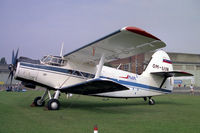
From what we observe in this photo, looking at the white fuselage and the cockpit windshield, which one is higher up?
the cockpit windshield

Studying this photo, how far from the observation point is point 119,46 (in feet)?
25.5

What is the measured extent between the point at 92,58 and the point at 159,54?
18.8ft

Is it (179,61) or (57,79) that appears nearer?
(57,79)

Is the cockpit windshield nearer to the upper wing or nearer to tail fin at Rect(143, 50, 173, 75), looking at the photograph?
the upper wing

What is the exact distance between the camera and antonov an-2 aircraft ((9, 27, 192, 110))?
722cm

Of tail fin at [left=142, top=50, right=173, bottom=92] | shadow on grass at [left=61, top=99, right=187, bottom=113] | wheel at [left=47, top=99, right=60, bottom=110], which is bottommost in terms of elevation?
shadow on grass at [left=61, top=99, right=187, bottom=113]

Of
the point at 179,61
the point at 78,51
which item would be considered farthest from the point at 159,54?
the point at 179,61

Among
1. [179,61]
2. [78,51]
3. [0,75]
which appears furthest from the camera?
[179,61]

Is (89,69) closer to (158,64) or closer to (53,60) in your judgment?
(53,60)

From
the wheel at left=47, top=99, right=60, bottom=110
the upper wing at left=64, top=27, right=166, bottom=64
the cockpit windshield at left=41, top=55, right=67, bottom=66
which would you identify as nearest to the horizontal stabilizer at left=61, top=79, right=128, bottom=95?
the wheel at left=47, top=99, right=60, bottom=110

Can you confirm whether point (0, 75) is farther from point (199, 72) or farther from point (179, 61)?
point (199, 72)

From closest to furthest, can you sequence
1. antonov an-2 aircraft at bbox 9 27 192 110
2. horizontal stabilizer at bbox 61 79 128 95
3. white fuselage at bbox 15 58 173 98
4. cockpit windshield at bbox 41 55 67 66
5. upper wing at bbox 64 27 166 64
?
1. upper wing at bbox 64 27 166 64
2. antonov an-2 aircraft at bbox 9 27 192 110
3. horizontal stabilizer at bbox 61 79 128 95
4. white fuselage at bbox 15 58 173 98
5. cockpit windshield at bbox 41 55 67 66

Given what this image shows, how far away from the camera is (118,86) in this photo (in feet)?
26.5

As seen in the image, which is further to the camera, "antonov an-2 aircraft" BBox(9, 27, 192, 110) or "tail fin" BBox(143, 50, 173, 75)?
"tail fin" BBox(143, 50, 173, 75)
